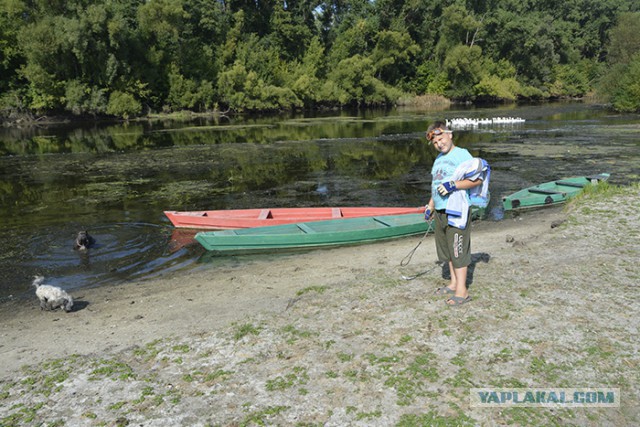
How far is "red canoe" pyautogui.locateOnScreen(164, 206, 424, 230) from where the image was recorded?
41.3ft

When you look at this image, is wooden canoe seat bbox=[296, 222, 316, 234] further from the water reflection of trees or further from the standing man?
the water reflection of trees

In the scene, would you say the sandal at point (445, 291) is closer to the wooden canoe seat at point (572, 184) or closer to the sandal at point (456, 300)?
the sandal at point (456, 300)

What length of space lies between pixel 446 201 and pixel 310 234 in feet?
17.8

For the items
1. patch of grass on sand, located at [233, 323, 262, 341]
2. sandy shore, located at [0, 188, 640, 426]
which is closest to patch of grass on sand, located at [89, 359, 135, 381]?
sandy shore, located at [0, 188, 640, 426]

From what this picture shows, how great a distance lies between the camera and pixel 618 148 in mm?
24266

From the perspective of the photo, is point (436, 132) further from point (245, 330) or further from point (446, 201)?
point (245, 330)

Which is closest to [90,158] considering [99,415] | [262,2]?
[99,415]

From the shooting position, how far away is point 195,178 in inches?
815

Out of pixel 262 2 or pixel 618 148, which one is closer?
pixel 618 148

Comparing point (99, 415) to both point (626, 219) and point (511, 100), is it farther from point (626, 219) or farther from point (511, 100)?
point (511, 100)

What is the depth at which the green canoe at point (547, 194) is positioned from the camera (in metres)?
14.2

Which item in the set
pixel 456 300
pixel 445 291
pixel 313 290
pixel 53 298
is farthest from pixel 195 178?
pixel 456 300

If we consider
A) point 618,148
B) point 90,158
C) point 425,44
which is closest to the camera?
point 618,148

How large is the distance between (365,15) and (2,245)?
8358cm
